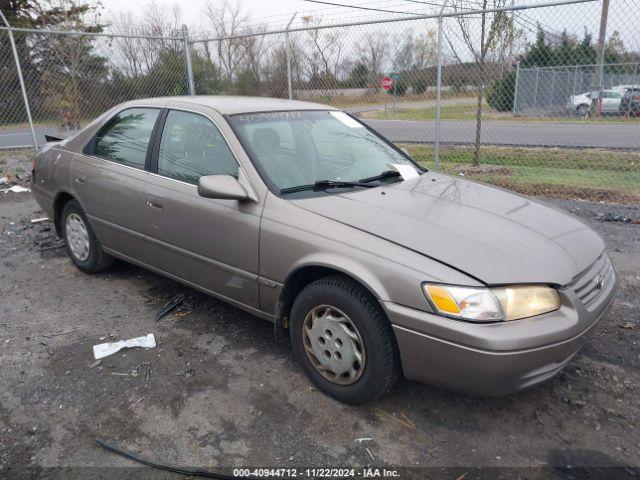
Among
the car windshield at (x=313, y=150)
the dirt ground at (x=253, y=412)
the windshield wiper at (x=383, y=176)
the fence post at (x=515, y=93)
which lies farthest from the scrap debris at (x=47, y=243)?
the fence post at (x=515, y=93)

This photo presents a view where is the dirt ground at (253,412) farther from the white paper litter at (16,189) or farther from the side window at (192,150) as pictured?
the white paper litter at (16,189)

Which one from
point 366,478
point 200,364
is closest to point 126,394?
point 200,364

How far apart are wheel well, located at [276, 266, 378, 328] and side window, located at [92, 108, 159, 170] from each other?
1703 millimetres

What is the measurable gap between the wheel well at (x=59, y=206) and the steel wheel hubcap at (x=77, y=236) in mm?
142

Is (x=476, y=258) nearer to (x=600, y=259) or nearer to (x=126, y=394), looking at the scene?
(x=600, y=259)

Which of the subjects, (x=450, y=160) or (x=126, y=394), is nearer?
(x=126, y=394)

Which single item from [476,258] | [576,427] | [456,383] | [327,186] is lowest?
[576,427]

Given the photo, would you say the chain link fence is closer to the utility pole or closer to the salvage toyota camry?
the utility pole

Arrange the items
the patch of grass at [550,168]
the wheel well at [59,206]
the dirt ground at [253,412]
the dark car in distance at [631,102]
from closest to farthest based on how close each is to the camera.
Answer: the dirt ground at [253,412]
the wheel well at [59,206]
the patch of grass at [550,168]
the dark car in distance at [631,102]

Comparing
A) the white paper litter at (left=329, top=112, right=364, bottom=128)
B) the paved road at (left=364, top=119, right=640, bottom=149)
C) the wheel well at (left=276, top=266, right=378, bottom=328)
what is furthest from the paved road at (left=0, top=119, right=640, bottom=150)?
the wheel well at (left=276, top=266, right=378, bottom=328)

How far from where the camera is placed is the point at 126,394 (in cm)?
304

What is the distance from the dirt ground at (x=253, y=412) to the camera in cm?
249

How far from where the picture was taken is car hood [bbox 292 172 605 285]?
253 centimetres

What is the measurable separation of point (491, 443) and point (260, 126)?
7.87 ft
